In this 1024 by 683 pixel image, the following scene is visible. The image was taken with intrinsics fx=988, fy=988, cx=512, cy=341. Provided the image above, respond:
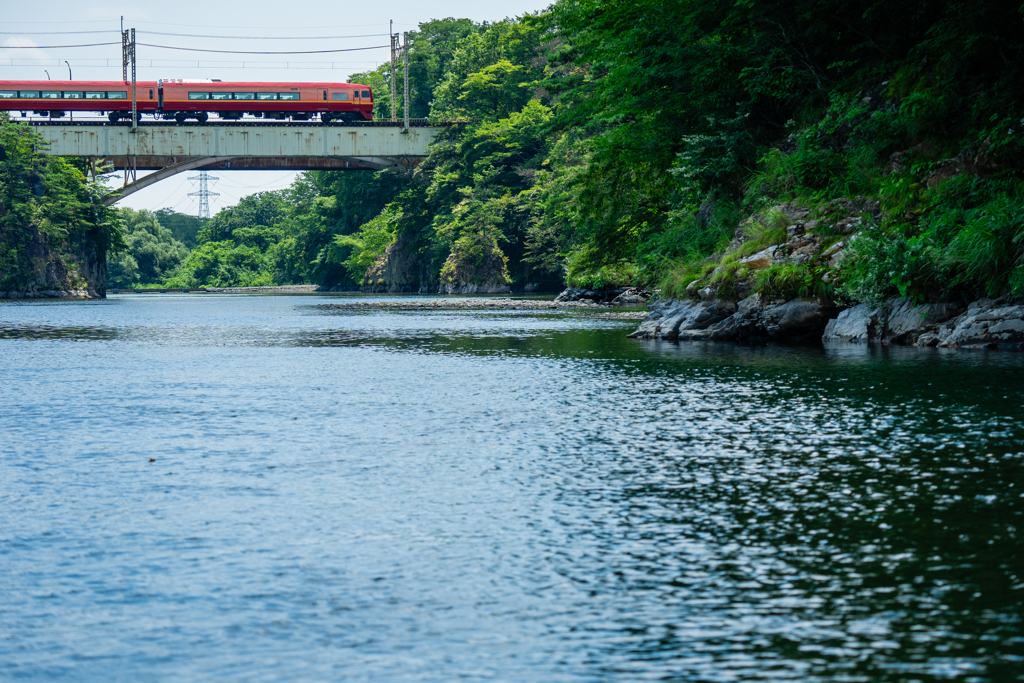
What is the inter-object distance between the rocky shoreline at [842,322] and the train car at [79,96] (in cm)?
4929

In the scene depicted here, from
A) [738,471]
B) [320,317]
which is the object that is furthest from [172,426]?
[320,317]

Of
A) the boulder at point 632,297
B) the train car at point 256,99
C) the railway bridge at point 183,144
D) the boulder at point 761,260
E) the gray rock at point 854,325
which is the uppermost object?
the train car at point 256,99

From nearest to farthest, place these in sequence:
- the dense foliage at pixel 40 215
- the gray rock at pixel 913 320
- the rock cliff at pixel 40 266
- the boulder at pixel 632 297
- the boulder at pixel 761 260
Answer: the gray rock at pixel 913 320 → the boulder at pixel 761 260 → the boulder at pixel 632 297 → the dense foliage at pixel 40 215 → the rock cliff at pixel 40 266

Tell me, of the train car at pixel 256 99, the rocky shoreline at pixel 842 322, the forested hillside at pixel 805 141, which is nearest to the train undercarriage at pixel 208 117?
the train car at pixel 256 99

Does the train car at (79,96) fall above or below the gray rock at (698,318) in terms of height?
above

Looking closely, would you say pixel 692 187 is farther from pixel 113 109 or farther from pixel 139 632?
pixel 113 109

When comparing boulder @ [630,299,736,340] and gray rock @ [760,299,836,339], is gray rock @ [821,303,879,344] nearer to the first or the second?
gray rock @ [760,299,836,339]

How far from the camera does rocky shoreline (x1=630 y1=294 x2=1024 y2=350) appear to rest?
17594 mm

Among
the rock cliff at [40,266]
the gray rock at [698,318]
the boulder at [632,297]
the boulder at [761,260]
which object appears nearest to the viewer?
the boulder at [761,260]

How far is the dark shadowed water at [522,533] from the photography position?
4.20 m

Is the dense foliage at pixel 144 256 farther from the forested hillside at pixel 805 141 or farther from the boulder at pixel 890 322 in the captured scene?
the boulder at pixel 890 322

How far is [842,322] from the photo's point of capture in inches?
801

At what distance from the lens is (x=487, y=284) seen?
67.8m

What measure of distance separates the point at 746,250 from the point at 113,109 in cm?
5223
